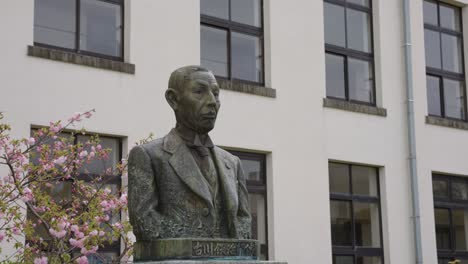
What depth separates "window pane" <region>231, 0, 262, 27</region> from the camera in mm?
15867

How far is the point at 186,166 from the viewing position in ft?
18.5

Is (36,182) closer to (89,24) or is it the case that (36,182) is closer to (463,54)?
(89,24)

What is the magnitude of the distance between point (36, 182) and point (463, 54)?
1276 cm

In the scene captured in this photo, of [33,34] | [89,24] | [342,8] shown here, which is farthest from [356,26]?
[33,34]

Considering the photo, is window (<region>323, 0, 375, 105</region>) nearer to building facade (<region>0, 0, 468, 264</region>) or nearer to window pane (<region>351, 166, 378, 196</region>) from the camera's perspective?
building facade (<region>0, 0, 468, 264</region>)

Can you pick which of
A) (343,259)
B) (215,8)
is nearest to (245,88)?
(215,8)

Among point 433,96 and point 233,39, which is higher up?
point 233,39

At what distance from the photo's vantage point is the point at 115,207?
10.9m

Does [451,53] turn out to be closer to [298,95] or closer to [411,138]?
[411,138]

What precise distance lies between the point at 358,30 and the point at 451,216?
15.4ft

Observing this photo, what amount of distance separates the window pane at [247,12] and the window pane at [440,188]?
569cm

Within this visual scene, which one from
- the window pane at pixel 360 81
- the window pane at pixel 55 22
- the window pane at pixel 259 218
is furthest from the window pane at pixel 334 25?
the window pane at pixel 55 22

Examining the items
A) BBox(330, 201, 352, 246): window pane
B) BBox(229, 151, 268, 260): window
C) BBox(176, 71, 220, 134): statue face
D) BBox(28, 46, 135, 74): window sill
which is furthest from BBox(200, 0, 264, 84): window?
BBox(176, 71, 220, 134): statue face

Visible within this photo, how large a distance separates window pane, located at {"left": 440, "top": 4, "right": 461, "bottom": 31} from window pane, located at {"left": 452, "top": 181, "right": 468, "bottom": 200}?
3770 millimetres
